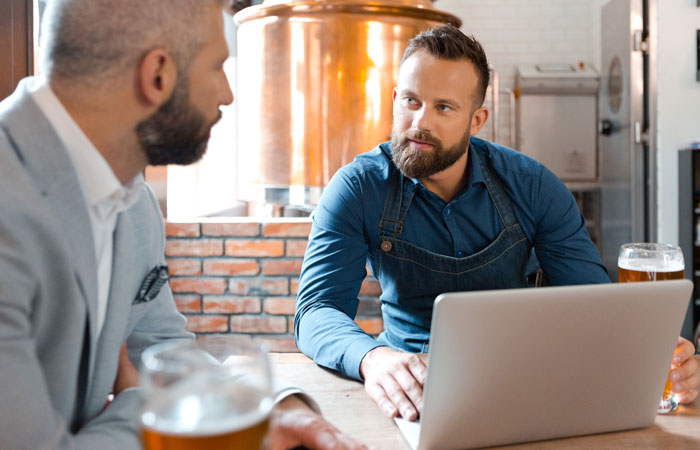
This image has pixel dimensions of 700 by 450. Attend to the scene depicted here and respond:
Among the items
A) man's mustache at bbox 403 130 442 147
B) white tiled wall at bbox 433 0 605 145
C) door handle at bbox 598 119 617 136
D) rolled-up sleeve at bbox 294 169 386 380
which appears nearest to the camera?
rolled-up sleeve at bbox 294 169 386 380

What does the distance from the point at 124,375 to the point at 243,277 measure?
1.64m

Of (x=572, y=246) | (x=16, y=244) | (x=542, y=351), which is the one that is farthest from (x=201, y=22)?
(x=572, y=246)

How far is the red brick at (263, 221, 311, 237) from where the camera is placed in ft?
8.36

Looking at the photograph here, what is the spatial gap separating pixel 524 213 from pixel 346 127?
1210 millimetres

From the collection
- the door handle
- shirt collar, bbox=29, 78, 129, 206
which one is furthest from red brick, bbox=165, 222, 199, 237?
the door handle

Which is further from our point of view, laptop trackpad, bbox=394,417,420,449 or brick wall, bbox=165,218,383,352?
brick wall, bbox=165,218,383,352

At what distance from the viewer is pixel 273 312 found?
2.62 metres

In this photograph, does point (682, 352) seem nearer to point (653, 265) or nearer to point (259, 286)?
point (653, 265)

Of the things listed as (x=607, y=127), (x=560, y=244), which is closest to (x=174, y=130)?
(x=560, y=244)

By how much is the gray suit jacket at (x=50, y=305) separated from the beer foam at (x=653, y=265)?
2.50ft

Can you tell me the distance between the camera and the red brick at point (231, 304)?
261cm

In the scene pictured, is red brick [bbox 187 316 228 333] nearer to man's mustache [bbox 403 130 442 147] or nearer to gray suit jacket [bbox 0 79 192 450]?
man's mustache [bbox 403 130 442 147]

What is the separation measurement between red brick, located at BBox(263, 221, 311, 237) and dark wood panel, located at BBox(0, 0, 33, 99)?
1.02 meters

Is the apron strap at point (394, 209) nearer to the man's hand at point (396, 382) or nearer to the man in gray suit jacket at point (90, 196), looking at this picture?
the man's hand at point (396, 382)
